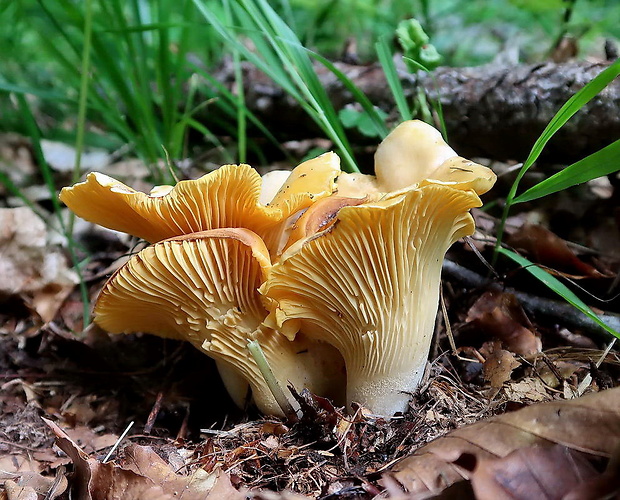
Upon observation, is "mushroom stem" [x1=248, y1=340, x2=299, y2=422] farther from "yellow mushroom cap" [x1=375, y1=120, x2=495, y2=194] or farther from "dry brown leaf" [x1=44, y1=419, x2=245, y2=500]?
"yellow mushroom cap" [x1=375, y1=120, x2=495, y2=194]

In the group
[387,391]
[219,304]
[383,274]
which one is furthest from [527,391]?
[219,304]

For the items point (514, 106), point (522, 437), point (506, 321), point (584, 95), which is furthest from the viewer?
point (514, 106)

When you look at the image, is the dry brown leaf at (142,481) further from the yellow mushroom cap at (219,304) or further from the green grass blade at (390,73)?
the green grass blade at (390,73)

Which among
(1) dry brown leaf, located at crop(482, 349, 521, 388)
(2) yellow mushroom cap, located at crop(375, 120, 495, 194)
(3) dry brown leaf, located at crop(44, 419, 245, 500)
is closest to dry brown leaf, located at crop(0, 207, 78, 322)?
(3) dry brown leaf, located at crop(44, 419, 245, 500)

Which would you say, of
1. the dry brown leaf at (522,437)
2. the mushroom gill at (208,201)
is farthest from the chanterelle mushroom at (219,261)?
the dry brown leaf at (522,437)

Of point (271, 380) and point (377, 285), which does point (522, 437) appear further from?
point (271, 380)

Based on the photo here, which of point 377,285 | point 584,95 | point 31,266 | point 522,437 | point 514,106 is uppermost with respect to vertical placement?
point 584,95
